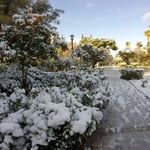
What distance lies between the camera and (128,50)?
21.9 m

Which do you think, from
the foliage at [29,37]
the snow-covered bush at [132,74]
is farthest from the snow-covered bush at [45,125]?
the snow-covered bush at [132,74]

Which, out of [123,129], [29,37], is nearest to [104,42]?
[29,37]

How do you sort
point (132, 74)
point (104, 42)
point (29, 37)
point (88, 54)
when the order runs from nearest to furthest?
point (29, 37) → point (132, 74) → point (88, 54) → point (104, 42)

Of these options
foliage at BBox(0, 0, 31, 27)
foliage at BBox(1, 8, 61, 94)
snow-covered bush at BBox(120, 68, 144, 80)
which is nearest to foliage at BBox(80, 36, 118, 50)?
snow-covered bush at BBox(120, 68, 144, 80)

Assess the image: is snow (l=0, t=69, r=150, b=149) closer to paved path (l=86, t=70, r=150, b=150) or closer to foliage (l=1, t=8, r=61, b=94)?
paved path (l=86, t=70, r=150, b=150)

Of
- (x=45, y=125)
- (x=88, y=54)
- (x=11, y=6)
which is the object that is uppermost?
(x=11, y=6)

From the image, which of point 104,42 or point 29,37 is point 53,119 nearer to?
point 29,37

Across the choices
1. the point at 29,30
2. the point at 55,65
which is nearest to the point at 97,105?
the point at 29,30

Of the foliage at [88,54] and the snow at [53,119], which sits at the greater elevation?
the foliage at [88,54]

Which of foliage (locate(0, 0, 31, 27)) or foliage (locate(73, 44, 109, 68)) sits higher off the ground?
foliage (locate(0, 0, 31, 27))

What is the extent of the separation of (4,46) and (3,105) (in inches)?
84.7

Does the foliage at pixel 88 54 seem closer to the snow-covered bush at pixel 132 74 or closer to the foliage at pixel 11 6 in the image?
the snow-covered bush at pixel 132 74

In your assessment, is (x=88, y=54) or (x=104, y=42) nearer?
(x=88, y=54)

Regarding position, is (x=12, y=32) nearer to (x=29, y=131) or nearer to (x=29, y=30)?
(x=29, y=30)
